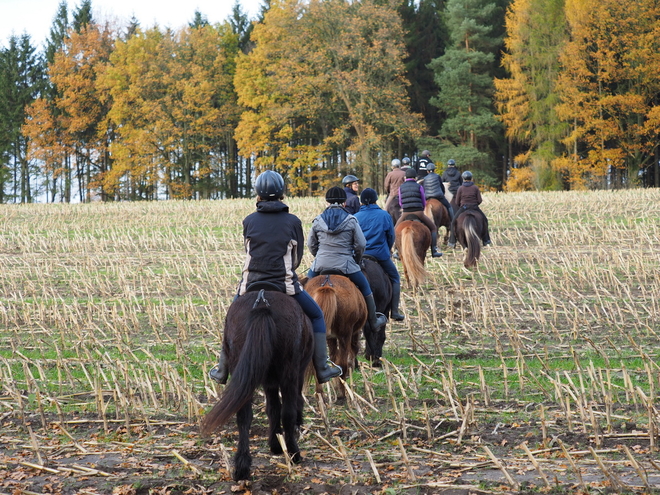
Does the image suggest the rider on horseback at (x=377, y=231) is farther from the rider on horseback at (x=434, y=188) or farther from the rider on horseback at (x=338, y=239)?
the rider on horseback at (x=434, y=188)

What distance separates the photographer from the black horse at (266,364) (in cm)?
532

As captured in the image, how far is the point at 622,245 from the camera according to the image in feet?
59.2

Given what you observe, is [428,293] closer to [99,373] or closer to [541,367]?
[541,367]

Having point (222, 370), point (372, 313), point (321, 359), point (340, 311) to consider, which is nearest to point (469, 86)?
point (372, 313)

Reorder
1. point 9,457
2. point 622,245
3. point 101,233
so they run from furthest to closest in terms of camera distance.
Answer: point 101,233, point 622,245, point 9,457

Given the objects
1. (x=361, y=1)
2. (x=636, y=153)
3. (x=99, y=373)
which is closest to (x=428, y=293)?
(x=99, y=373)

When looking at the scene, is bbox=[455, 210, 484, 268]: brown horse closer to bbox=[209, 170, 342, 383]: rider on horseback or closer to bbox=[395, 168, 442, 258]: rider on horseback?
bbox=[395, 168, 442, 258]: rider on horseback

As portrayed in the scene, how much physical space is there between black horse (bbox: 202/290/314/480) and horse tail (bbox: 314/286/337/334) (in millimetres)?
A: 1356

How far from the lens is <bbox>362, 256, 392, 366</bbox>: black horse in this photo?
903 centimetres

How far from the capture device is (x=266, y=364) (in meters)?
5.43

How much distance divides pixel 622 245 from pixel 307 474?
47.3 ft

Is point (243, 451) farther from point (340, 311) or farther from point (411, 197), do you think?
point (411, 197)

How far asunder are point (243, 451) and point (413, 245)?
7.57 meters

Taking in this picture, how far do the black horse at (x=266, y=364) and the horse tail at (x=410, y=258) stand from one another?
21.2ft
